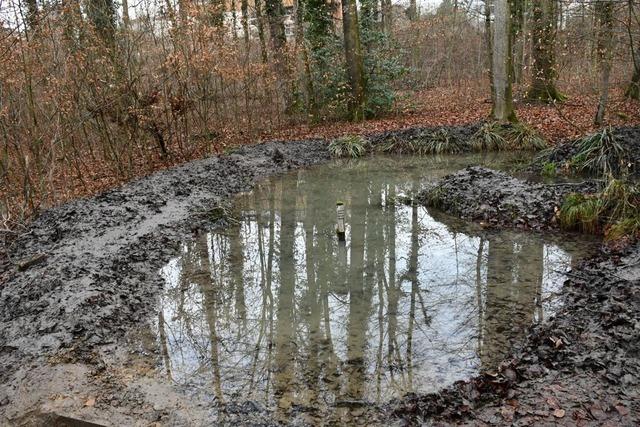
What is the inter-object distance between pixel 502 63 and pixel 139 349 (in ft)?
45.8

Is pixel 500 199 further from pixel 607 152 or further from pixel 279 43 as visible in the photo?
pixel 279 43

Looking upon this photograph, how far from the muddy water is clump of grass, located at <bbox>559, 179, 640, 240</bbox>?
0.40 m

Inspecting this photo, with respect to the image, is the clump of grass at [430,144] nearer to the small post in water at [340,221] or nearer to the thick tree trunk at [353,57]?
the thick tree trunk at [353,57]

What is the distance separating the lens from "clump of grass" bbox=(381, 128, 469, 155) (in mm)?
15844

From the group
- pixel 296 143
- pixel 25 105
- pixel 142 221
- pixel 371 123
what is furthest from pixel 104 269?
pixel 371 123

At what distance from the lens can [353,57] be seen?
19.5 m

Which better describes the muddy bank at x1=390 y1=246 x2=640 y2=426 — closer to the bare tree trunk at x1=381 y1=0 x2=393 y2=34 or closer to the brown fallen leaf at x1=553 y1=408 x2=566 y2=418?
the brown fallen leaf at x1=553 y1=408 x2=566 y2=418

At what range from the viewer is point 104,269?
6.82 meters

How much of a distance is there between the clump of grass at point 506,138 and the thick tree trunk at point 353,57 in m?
5.71

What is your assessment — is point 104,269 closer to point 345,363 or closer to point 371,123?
point 345,363

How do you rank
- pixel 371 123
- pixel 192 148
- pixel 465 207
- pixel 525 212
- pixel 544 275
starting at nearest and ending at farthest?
pixel 544 275 → pixel 525 212 → pixel 465 207 → pixel 192 148 → pixel 371 123

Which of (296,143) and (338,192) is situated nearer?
(338,192)

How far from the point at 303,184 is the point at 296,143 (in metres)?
4.40

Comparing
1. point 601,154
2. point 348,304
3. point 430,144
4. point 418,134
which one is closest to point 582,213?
point 601,154
